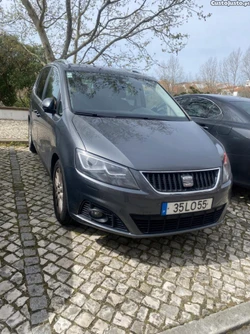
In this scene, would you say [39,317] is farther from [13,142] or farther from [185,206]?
[13,142]

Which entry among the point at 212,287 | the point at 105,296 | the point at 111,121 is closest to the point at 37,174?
Answer: the point at 111,121

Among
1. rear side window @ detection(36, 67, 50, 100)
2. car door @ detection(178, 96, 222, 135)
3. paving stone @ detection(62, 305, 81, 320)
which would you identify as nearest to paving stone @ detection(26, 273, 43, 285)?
paving stone @ detection(62, 305, 81, 320)

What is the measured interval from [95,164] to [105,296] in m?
1.07

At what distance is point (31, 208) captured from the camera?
345 cm

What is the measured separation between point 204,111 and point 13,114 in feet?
29.0

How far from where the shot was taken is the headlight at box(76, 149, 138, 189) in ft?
7.68

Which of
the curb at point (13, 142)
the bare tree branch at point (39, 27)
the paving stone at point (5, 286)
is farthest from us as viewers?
the bare tree branch at point (39, 27)

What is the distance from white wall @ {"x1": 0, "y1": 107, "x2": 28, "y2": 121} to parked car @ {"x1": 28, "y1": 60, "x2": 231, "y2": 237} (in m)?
8.72

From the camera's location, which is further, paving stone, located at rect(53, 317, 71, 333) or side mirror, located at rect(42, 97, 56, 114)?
side mirror, located at rect(42, 97, 56, 114)

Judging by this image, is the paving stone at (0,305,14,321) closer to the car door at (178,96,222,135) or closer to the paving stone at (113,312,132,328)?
the paving stone at (113,312,132,328)

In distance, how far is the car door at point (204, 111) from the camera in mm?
4575

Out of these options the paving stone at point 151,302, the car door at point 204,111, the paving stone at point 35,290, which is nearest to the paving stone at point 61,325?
the paving stone at point 35,290

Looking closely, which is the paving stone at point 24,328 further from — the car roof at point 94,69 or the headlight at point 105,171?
the car roof at point 94,69

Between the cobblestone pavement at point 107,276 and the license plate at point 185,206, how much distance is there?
56cm
